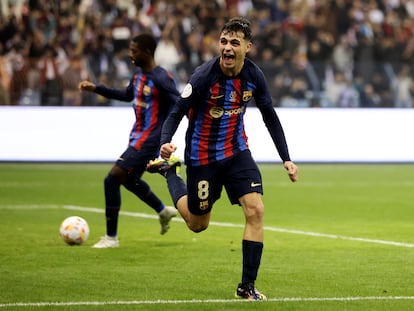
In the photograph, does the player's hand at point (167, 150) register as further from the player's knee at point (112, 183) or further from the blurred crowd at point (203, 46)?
the blurred crowd at point (203, 46)

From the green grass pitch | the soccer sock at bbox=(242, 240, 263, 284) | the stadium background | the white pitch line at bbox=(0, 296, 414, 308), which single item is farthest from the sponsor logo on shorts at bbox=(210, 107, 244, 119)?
the stadium background

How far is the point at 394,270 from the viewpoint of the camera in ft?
33.1

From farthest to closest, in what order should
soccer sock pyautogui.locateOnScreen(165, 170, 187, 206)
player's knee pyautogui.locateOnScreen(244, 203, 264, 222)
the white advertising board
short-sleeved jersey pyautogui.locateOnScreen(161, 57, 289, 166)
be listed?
the white advertising board < soccer sock pyautogui.locateOnScreen(165, 170, 187, 206) < short-sleeved jersey pyautogui.locateOnScreen(161, 57, 289, 166) < player's knee pyautogui.locateOnScreen(244, 203, 264, 222)

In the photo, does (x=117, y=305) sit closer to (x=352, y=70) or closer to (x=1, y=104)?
(x=1, y=104)

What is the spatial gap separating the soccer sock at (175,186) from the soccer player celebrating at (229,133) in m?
0.64

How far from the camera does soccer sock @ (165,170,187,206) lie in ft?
32.5

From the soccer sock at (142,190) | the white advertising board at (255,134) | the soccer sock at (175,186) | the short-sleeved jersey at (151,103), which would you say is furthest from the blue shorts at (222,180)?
the white advertising board at (255,134)

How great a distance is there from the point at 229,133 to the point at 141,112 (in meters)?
3.46

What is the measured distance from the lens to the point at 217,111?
29.4 ft

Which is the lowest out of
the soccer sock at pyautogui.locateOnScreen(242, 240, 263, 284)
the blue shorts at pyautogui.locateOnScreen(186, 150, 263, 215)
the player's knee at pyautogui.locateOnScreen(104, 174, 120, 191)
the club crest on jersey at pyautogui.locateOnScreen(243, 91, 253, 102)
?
the soccer sock at pyautogui.locateOnScreen(242, 240, 263, 284)

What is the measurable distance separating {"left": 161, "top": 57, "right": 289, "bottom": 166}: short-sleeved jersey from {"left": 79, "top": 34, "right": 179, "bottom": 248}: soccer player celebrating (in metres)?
3.10

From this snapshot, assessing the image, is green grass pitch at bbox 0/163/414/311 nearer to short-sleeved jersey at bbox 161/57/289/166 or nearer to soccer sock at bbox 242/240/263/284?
soccer sock at bbox 242/240/263/284

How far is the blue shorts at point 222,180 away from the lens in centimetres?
882

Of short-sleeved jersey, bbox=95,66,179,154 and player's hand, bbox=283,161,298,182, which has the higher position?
short-sleeved jersey, bbox=95,66,179,154
